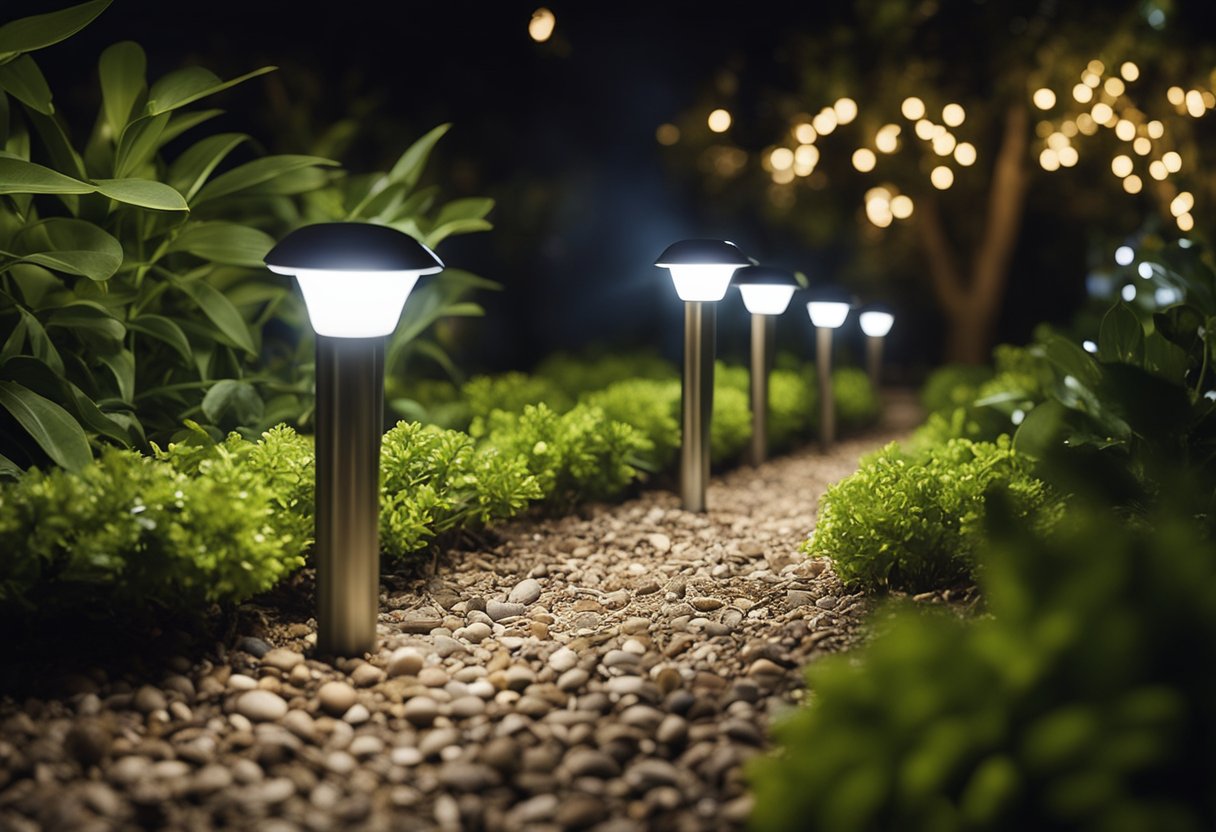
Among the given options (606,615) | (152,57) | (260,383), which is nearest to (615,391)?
(260,383)

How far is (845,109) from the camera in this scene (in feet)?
32.9

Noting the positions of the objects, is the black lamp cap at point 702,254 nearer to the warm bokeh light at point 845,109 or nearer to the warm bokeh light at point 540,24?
the warm bokeh light at point 540,24

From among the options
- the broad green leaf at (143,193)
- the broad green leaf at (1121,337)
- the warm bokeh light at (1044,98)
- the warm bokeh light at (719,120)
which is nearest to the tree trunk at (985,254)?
the warm bokeh light at (1044,98)

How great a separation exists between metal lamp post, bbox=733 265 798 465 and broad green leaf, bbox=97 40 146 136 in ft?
9.39

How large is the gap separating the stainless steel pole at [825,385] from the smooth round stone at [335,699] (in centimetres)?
525

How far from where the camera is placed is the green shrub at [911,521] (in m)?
3.26

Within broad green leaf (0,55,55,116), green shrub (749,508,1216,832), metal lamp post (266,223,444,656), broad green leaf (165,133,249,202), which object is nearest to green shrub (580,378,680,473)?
broad green leaf (165,133,249,202)

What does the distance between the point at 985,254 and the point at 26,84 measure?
Answer: 991cm

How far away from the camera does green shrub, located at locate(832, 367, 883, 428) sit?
8.42m

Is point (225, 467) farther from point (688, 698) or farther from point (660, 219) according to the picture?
point (660, 219)

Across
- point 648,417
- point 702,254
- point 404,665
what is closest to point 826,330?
point 648,417

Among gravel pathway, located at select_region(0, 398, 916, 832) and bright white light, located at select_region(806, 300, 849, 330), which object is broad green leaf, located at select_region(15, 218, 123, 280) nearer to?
gravel pathway, located at select_region(0, 398, 916, 832)

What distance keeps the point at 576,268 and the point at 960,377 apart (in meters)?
4.75

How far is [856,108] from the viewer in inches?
402
